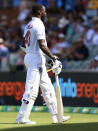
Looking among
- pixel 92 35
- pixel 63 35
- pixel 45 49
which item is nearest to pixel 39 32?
pixel 45 49

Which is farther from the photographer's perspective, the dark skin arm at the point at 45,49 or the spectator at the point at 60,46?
the spectator at the point at 60,46

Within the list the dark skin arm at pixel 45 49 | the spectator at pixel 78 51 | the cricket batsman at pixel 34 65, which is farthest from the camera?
the spectator at pixel 78 51

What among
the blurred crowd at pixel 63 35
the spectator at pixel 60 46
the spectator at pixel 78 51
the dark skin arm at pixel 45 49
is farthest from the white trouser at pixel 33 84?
the spectator at pixel 60 46

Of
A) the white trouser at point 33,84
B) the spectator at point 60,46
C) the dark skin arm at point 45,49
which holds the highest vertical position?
the spectator at point 60,46

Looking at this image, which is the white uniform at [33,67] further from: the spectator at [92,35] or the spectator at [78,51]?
the spectator at [92,35]

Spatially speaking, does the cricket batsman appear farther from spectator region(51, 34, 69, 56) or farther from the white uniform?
spectator region(51, 34, 69, 56)

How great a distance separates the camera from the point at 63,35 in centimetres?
1594

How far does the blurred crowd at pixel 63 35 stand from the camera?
14.7m

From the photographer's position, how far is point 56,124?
8.72 m

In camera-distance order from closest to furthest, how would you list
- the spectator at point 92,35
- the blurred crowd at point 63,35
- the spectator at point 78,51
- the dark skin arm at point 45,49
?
the dark skin arm at point 45,49 → the spectator at point 78,51 → the blurred crowd at point 63,35 → the spectator at point 92,35

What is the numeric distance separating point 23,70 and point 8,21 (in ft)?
22.6

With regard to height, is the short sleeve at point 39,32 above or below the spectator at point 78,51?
above

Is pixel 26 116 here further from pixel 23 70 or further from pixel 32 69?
pixel 23 70

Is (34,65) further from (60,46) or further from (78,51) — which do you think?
(60,46)
